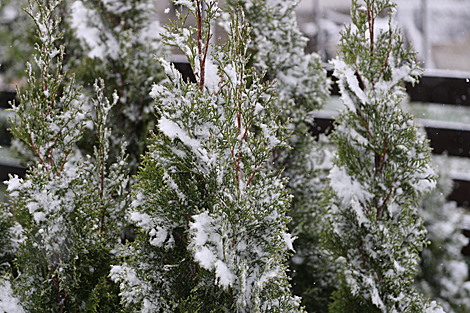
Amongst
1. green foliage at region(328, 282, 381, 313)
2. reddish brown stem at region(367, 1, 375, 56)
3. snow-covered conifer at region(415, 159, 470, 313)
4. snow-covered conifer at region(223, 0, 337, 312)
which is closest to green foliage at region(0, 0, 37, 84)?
snow-covered conifer at region(223, 0, 337, 312)

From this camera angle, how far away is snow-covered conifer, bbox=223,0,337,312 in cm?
254

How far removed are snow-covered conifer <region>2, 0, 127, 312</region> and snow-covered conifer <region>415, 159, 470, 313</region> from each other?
3.83 m

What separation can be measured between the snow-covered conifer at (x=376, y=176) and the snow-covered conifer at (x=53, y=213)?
118 cm

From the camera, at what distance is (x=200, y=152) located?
4.49 feet

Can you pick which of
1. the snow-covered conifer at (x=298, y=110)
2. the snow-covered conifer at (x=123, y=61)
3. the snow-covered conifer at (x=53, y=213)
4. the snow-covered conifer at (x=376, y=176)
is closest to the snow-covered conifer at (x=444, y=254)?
the snow-covered conifer at (x=298, y=110)

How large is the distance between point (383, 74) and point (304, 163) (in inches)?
36.0

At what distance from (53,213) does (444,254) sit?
4.31 meters

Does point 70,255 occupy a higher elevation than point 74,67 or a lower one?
lower

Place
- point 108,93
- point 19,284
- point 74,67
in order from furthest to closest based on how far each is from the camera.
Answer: point 74,67 < point 108,93 < point 19,284

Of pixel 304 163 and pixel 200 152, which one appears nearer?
pixel 200 152

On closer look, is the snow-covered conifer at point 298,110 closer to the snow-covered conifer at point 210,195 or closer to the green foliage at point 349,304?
the green foliage at point 349,304

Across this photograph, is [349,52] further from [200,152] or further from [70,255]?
[70,255]

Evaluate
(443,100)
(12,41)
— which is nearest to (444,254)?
(443,100)

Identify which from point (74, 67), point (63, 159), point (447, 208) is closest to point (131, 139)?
point (74, 67)
